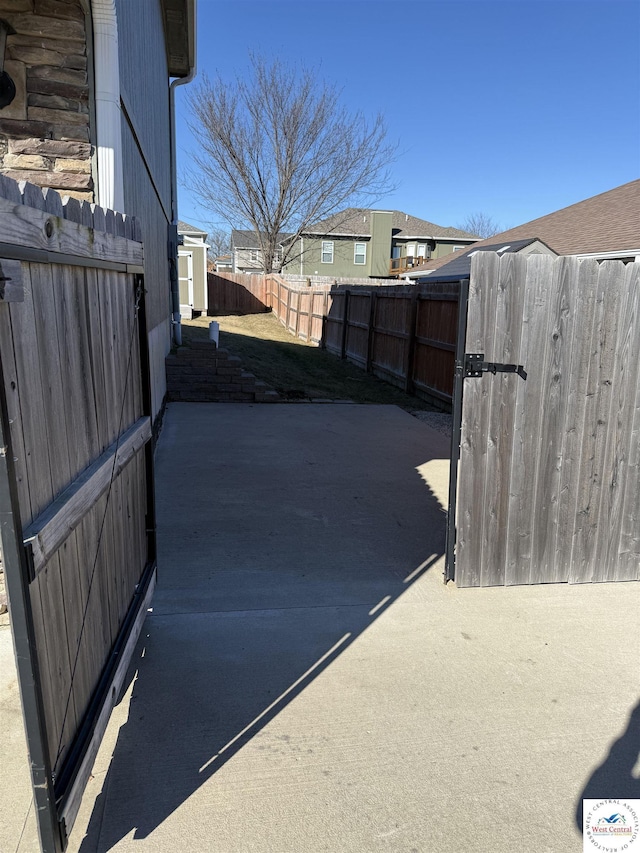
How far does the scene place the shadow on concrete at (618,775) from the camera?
235cm

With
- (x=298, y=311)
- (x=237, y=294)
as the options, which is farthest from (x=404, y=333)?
(x=237, y=294)

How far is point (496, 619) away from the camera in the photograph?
3.64m

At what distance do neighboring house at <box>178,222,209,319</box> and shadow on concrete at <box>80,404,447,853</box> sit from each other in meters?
16.3

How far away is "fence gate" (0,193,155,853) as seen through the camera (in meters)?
1.69

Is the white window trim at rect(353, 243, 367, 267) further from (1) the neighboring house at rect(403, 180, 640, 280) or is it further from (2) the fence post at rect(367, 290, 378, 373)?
(2) the fence post at rect(367, 290, 378, 373)

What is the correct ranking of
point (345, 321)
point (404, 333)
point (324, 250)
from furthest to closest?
point (324, 250)
point (345, 321)
point (404, 333)

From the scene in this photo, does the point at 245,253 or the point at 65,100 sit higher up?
the point at 245,253

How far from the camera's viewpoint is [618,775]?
2441 mm

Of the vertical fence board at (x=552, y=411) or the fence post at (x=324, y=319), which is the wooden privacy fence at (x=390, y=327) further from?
the vertical fence board at (x=552, y=411)

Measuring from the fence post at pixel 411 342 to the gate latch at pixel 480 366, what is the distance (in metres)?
8.45

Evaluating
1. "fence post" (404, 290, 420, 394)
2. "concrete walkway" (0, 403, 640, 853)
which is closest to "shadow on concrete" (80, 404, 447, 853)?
"concrete walkway" (0, 403, 640, 853)

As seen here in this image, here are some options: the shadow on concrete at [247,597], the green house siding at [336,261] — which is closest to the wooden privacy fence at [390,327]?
the shadow on concrete at [247,597]

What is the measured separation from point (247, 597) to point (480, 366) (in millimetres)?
2069

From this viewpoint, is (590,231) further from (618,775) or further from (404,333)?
(618,775)
